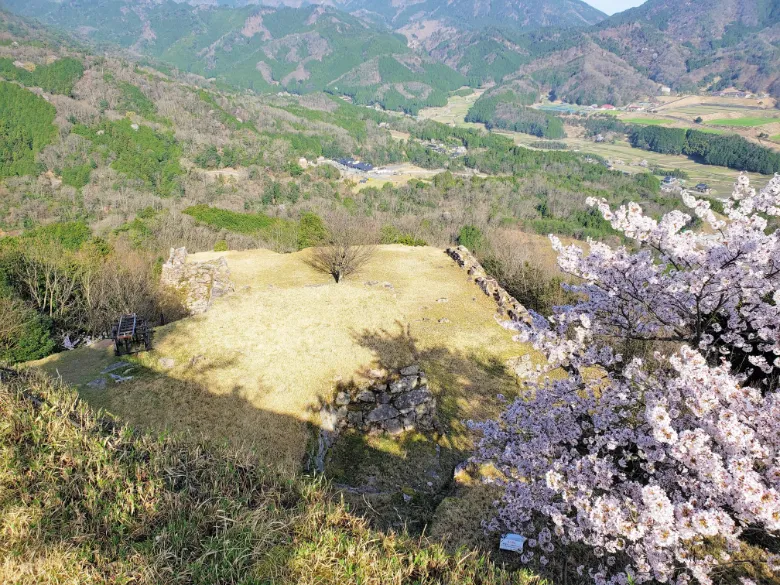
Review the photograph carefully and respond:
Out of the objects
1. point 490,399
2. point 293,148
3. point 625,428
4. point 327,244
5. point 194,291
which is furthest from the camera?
point 293,148

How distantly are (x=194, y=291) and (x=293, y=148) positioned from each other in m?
129

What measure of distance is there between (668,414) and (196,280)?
2696 centimetres

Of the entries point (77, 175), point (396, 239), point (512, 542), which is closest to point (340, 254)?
point (396, 239)

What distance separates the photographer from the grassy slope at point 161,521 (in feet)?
14.3

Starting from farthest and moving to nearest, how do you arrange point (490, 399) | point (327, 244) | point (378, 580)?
point (327, 244) → point (490, 399) → point (378, 580)

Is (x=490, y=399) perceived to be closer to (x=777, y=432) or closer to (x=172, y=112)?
(x=777, y=432)

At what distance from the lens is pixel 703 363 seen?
595 cm

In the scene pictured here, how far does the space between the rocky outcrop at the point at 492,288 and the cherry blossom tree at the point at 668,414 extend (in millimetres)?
12682

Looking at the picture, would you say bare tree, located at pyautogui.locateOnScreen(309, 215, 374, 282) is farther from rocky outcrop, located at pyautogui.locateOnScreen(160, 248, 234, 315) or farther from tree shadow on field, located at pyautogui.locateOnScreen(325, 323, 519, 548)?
tree shadow on field, located at pyautogui.locateOnScreen(325, 323, 519, 548)

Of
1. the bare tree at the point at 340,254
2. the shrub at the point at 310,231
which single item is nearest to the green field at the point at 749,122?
the shrub at the point at 310,231

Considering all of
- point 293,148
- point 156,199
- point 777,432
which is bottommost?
point 156,199

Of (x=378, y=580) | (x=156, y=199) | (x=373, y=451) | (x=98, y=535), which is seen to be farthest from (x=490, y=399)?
(x=156, y=199)

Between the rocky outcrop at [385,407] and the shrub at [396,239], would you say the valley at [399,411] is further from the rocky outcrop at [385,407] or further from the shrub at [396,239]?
the shrub at [396,239]

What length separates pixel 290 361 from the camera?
15906 mm
